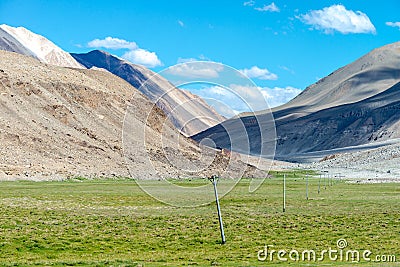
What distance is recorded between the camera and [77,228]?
37.6 m

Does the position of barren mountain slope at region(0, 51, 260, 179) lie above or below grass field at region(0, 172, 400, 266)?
above

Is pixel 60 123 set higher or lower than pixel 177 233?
higher

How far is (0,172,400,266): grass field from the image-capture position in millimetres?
28469

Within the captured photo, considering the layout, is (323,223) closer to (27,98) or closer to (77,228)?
(77,228)

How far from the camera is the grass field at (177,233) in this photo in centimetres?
2847

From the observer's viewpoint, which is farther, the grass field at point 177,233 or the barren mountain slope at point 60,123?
the barren mountain slope at point 60,123

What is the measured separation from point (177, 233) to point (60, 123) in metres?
89.2

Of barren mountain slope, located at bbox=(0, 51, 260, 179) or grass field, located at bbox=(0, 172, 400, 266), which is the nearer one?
grass field, located at bbox=(0, 172, 400, 266)

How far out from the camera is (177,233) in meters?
35.9

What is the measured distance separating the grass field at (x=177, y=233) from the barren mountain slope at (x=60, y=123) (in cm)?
3960

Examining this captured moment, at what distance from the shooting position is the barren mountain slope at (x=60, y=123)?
4033 inches

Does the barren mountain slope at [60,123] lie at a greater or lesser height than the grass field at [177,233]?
greater

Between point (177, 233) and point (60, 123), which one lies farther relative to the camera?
point (60, 123)

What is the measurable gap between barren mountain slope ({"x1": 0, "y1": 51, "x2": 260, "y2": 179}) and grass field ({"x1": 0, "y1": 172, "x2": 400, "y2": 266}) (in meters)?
39.6
